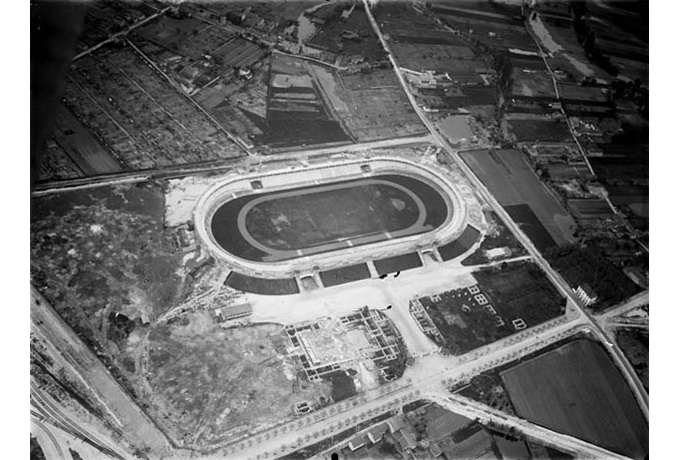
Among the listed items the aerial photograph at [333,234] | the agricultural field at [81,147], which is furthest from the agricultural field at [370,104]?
the agricultural field at [81,147]

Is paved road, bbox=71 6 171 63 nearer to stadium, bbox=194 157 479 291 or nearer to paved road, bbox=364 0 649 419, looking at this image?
stadium, bbox=194 157 479 291

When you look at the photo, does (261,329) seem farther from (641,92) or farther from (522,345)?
(641,92)

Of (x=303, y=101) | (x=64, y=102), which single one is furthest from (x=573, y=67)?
(x=64, y=102)

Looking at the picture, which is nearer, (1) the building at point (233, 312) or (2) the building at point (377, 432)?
(2) the building at point (377, 432)

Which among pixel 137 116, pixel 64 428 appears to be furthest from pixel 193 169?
pixel 64 428

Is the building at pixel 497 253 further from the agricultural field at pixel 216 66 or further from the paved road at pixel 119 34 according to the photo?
the paved road at pixel 119 34

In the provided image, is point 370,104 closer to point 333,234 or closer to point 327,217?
point 327,217

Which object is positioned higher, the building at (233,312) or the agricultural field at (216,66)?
the agricultural field at (216,66)
